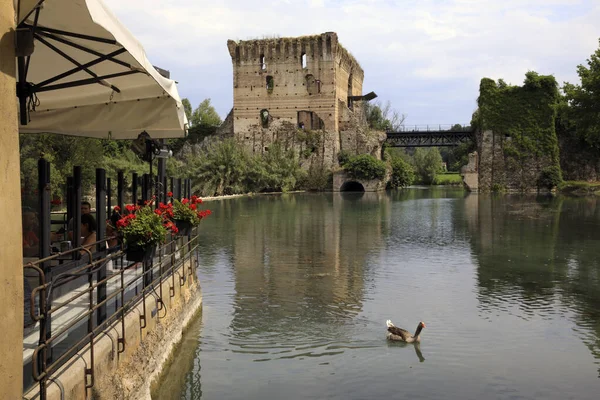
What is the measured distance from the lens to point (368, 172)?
171 feet

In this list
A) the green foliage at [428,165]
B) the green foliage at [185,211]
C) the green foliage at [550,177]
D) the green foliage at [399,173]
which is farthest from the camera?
the green foliage at [428,165]

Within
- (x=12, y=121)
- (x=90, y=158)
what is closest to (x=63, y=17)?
(x=12, y=121)

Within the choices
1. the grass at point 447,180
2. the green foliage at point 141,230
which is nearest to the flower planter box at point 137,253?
the green foliage at point 141,230

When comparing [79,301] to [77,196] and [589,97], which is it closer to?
[77,196]

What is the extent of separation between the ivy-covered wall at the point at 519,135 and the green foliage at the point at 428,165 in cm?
2345

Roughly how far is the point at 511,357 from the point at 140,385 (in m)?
4.98

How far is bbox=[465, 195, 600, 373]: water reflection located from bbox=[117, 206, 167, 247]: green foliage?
19.7 ft

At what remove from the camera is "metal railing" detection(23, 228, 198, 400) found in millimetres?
4141

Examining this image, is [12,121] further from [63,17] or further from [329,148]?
[329,148]

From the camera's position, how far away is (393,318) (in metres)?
10.5

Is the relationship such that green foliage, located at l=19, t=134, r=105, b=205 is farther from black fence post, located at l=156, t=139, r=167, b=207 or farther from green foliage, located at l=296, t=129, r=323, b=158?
green foliage, located at l=296, t=129, r=323, b=158

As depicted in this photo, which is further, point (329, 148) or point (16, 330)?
point (329, 148)

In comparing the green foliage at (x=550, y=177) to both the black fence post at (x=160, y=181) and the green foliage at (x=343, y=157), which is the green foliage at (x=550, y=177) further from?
the black fence post at (x=160, y=181)

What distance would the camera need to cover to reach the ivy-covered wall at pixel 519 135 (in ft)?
170
